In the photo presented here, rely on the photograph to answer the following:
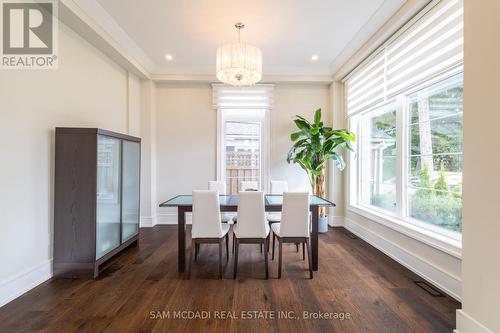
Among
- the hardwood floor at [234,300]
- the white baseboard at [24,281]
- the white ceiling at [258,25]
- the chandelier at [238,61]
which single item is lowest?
the hardwood floor at [234,300]

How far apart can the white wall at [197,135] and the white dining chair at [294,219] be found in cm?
220

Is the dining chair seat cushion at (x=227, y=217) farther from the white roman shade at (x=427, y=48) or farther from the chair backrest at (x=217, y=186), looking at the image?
the white roman shade at (x=427, y=48)

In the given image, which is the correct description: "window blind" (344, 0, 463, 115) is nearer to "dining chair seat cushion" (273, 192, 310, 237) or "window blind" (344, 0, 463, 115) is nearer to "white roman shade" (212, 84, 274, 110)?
"white roman shade" (212, 84, 274, 110)

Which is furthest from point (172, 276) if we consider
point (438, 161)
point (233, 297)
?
point (438, 161)

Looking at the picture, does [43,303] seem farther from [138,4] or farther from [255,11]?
[255,11]

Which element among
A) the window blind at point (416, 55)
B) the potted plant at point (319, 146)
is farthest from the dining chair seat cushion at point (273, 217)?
the window blind at point (416, 55)

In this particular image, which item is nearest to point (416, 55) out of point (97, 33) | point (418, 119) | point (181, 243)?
point (418, 119)

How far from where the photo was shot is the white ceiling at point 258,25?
2.77 m

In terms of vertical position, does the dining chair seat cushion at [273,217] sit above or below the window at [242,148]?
below

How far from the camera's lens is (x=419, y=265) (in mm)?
2590

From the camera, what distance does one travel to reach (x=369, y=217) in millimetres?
3637

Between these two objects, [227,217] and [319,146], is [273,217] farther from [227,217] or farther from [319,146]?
[319,146]

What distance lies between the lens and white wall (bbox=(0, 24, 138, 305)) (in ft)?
7.01

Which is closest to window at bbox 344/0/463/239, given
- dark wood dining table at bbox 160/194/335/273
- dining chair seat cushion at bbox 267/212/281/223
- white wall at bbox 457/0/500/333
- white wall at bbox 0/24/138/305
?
white wall at bbox 457/0/500/333
